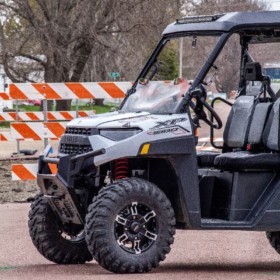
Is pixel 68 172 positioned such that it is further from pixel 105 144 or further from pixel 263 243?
pixel 263 243

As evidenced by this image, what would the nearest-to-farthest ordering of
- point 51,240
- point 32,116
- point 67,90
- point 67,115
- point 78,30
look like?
point 51,240 → point 67,90 → point 67,115 → point 32,116 → point 78,30

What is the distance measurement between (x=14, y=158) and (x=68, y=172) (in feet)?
50.9

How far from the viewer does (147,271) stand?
9.74 m

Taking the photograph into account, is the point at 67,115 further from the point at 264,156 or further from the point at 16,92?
the point at 264,156

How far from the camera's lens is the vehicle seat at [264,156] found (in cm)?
1020

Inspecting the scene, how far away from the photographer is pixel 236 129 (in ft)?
34.6

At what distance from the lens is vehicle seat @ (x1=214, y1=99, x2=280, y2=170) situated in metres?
10.2

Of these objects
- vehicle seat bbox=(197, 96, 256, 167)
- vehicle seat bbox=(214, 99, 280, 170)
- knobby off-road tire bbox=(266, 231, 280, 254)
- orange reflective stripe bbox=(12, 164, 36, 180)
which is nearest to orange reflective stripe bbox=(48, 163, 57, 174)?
vehicle seat bbox=(197, 96, 256, 167)

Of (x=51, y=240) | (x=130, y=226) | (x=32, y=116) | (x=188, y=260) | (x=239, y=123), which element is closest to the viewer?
(x=130, y=226)

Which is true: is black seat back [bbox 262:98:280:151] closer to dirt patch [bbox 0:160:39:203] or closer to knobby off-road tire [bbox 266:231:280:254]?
knobby off-road tire [bbox 266:231:280:254]

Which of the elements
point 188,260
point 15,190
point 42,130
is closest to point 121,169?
point 188,260

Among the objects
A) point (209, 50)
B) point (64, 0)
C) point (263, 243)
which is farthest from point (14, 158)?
point (209, 50)

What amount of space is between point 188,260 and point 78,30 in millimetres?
21343

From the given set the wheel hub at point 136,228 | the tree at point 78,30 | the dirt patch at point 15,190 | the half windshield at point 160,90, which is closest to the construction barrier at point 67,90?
the dirt patch at point 15,190
